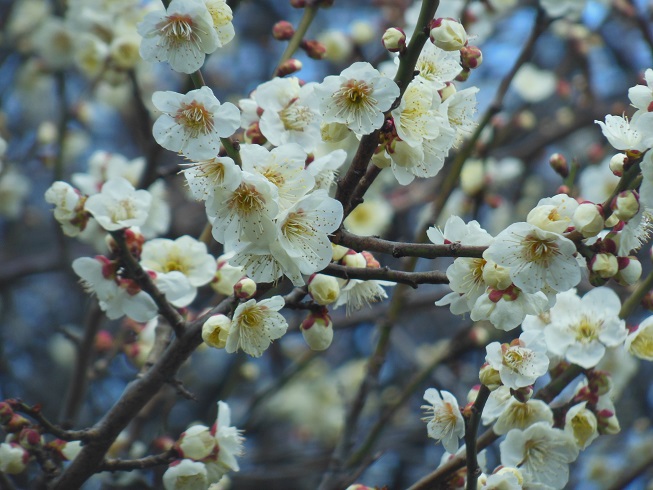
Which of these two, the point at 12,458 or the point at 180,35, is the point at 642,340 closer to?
the point at 180,35

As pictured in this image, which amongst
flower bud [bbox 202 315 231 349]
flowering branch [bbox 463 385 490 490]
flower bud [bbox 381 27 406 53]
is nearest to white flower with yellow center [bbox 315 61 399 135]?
flower bud [bbox 381 27 406 53]

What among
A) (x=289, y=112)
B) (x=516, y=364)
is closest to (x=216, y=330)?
(x=289, y=112)

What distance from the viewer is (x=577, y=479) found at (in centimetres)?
463

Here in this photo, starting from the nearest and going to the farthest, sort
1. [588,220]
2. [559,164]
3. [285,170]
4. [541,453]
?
[588,220] → [285,170] → [541,453] → [559,164]

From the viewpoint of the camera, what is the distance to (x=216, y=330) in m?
1.84

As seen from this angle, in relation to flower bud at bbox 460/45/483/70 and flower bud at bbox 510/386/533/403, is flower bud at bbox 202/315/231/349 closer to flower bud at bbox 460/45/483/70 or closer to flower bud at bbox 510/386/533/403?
flower bud at bbox 510/386/533/403

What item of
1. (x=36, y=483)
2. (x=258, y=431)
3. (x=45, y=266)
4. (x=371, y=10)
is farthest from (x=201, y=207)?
(x=36, y=483)

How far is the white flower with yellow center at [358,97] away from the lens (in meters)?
1.68

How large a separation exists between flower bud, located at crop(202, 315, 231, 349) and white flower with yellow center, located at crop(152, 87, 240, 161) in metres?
0.40

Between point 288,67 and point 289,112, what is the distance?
288mm

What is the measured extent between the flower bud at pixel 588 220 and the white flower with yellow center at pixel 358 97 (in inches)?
18.6

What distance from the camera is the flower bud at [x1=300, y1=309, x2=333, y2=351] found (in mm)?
1925

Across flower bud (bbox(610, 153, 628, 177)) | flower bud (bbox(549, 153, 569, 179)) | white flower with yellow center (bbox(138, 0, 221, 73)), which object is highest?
white flower with yellow center (bbox(138, 0, 221, 73))

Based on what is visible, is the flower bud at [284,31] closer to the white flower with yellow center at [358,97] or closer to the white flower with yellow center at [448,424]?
the white flower with yellow center at [358,97]
